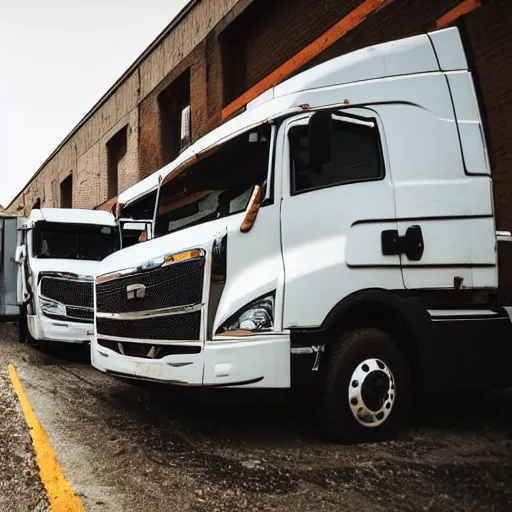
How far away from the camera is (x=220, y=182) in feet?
16.8

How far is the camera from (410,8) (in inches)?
339

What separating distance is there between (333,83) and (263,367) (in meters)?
2.42

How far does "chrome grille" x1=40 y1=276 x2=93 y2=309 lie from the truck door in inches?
245

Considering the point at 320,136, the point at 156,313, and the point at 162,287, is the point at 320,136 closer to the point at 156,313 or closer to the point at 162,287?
the point at 162,287

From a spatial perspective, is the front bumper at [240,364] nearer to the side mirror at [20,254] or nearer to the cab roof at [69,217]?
the cab roof at [69,217]

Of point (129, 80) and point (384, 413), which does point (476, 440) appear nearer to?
point (384, 413)

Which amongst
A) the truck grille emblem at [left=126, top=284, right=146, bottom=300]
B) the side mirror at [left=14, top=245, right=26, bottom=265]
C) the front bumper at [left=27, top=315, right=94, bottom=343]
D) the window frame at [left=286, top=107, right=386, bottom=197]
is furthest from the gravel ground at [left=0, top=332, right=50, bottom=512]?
the side mirror at [left=14, top=245, right=26, bottom=265]

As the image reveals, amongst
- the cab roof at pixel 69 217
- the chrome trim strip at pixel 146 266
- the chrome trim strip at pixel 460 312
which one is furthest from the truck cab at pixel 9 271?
the chrome trim strip at pixel 460 312

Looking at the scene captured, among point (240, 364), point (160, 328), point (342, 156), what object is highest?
point (342, 156)

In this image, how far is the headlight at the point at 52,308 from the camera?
32.0 ft

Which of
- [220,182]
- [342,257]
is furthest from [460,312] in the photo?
[220,182]

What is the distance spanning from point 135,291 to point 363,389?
2.08 m

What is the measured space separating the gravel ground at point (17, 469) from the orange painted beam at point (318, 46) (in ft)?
25.3

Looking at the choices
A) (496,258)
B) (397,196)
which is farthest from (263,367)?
(496,258)
